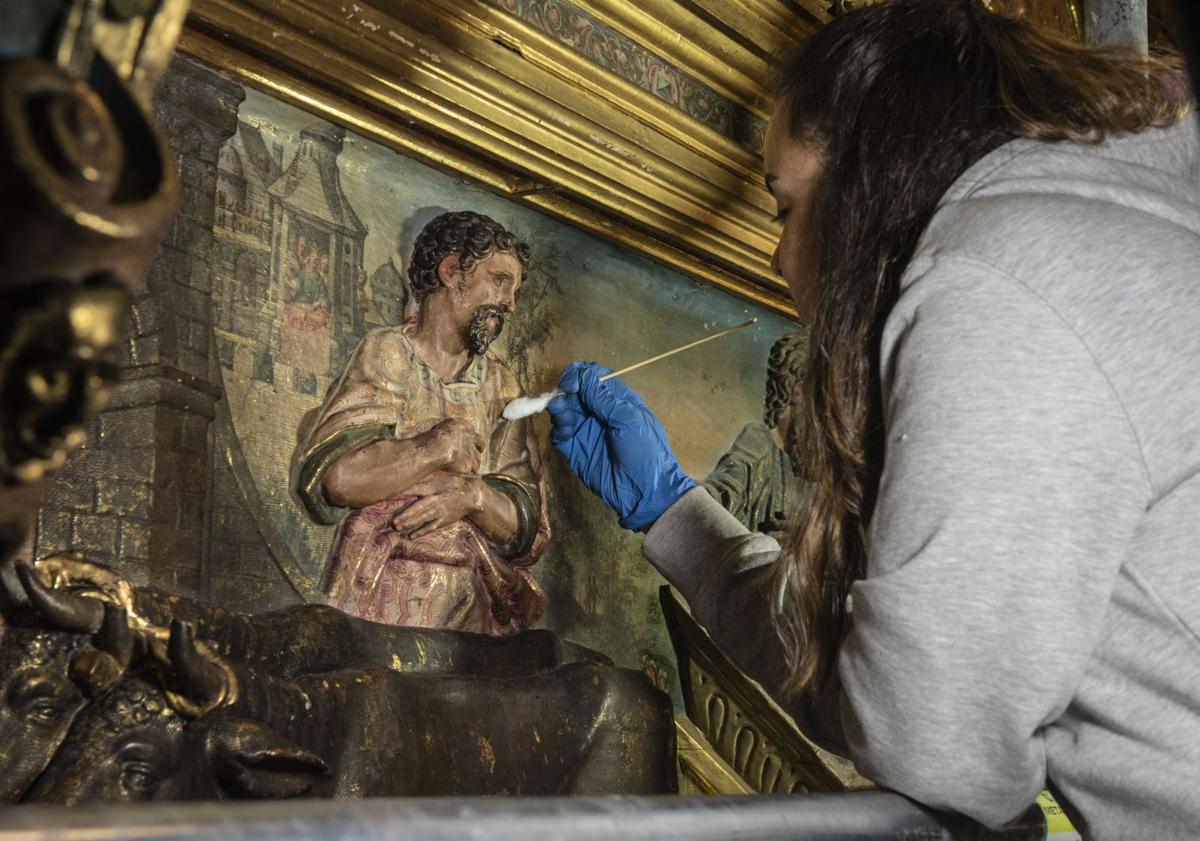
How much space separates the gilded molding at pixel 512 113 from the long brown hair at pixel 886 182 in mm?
1653

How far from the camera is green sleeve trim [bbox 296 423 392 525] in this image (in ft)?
9.66

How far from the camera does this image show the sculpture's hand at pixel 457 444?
320 centimetres

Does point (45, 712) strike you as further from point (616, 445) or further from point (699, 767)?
point (699, 767)

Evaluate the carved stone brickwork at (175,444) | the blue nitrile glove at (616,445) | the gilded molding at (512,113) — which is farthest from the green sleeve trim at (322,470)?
the gilded molding at (512,113)

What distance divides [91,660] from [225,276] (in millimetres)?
934

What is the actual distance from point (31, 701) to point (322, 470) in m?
0.90

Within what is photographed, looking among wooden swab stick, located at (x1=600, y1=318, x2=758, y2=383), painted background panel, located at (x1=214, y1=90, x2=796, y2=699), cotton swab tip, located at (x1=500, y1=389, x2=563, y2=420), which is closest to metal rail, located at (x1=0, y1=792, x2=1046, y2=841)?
painted background panel, located at (x1=214, y1=90, x2=796, y2=699)

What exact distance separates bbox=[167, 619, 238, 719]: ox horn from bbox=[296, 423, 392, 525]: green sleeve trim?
23.0 inches

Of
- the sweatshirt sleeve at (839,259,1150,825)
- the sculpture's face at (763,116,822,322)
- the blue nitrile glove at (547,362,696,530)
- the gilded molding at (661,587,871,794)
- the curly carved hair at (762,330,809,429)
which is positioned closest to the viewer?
the sweatshirt sleeve at (839,259,1150,825)

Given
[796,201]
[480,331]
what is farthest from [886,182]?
[480,331]

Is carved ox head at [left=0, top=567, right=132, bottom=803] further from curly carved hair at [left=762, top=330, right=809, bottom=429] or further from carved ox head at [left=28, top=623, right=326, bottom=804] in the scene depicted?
curly carved hair at [left=762, top=330, right=809, bottom=429]

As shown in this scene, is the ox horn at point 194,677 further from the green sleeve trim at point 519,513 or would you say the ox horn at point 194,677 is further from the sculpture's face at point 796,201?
the sculpture's face at point 796,201

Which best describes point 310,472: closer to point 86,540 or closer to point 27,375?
point 86,540

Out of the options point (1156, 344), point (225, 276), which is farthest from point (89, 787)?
point (1156, 344)
